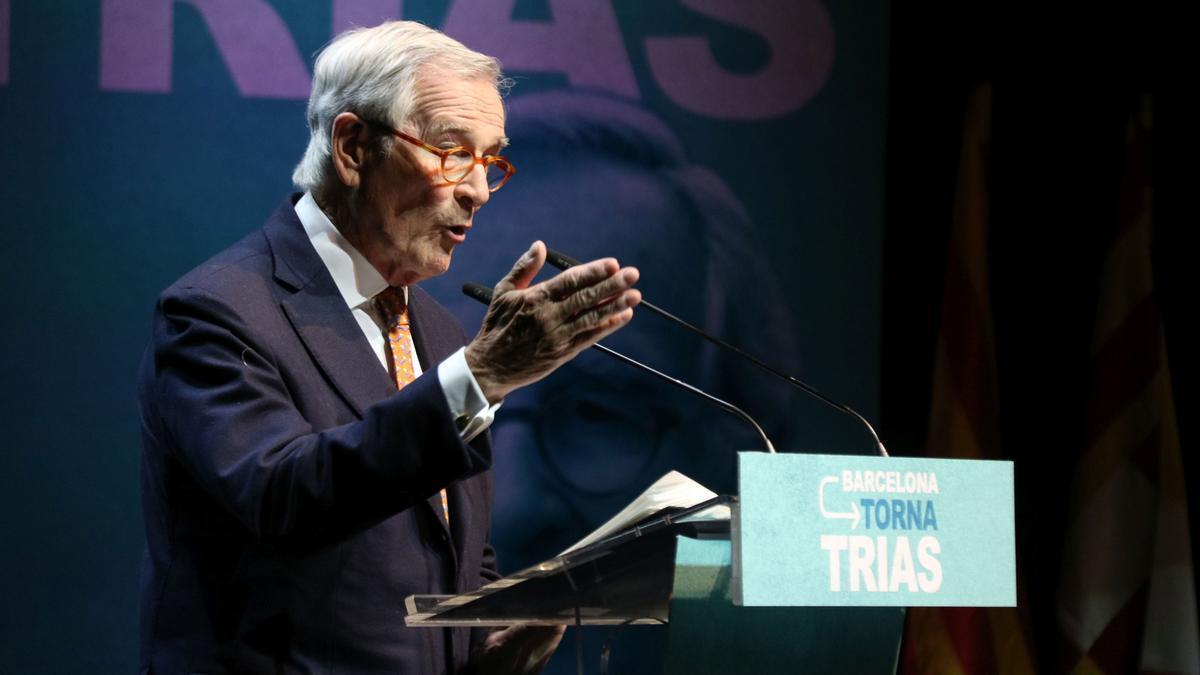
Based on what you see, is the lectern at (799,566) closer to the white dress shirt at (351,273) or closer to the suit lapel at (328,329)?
the suit lapel at (328,329)

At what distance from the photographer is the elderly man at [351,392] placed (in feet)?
4.75

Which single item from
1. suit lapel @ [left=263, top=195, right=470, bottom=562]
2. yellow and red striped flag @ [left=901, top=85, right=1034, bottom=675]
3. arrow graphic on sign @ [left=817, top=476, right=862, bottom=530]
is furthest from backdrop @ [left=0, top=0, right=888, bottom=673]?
arrow graphic on sign @ [left=817, top=476, right=862, bottom=530]

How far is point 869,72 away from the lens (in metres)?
3.57

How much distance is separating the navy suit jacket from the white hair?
24 cm

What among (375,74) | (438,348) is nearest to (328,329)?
(438,348)

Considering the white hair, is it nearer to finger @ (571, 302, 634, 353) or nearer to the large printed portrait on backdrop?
finger @ (571, 302, 634, 353)

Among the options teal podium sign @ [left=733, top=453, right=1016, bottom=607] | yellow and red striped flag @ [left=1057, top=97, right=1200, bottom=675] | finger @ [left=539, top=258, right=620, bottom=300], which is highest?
finger @ [left=539, top=258, right=620, bottom=300]

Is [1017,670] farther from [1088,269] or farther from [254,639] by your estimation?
[254,639]

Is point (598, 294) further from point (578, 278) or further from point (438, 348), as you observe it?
point (438, 348)

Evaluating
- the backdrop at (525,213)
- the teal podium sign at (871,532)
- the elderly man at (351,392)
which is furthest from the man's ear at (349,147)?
the backdrop at (525,213)

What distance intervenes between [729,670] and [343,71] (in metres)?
1.14

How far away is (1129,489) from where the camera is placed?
329cm

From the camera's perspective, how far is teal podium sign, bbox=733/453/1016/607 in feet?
4.26

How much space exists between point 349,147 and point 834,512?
3.44 ft
